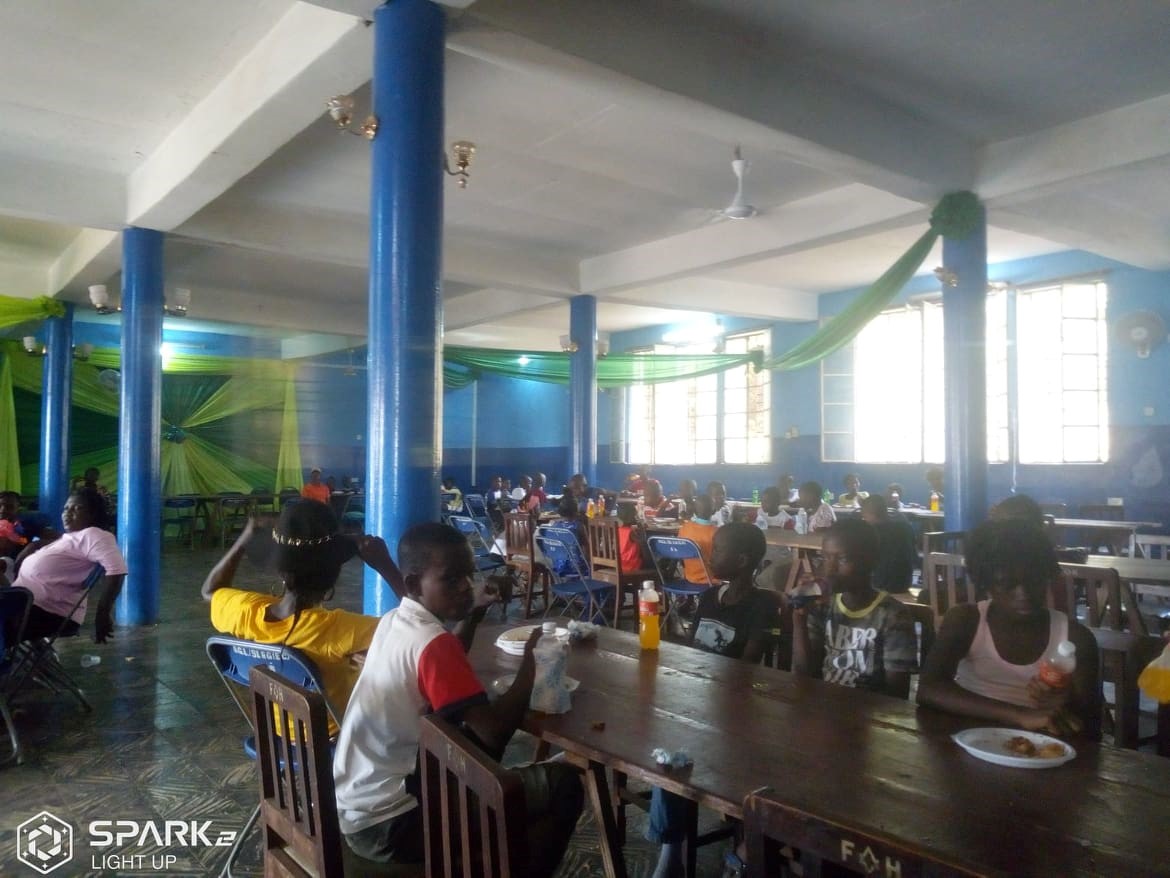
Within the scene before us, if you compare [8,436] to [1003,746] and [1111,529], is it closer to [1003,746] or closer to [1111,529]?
[1003,746]

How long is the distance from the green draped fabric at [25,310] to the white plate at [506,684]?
7.31m

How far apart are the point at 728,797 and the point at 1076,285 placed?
8.15 metres

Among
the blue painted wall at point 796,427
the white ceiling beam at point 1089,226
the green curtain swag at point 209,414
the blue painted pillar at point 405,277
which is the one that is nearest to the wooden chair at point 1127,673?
the blue painted pillar at point 405,277

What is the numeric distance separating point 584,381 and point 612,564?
3028mm

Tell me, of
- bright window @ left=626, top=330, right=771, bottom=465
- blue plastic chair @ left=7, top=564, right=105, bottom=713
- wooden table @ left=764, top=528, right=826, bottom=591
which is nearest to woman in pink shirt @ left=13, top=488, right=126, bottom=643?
blue plastic chair @ left=7, top=564, right=105, bottom=713

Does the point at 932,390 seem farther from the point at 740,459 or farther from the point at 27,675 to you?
the point at 27,675

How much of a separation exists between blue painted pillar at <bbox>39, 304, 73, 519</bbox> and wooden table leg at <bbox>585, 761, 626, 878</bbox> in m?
8.13

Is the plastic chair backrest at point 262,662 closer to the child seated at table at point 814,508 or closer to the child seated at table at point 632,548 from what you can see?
the child seated at table at point 632,548

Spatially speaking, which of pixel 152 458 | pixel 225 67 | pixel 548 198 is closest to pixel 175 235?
pixel 152 458

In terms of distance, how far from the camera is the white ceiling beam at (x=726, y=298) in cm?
851

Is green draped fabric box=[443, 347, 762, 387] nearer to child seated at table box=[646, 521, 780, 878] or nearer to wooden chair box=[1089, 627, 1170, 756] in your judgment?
child seated at table box=[646, 521, 780, 878]

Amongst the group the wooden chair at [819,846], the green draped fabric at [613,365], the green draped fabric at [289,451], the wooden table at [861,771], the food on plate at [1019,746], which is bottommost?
the wooden table at [861,771]

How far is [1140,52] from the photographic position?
Answer: 3881 mm

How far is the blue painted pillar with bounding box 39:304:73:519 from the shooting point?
8.15 metres
